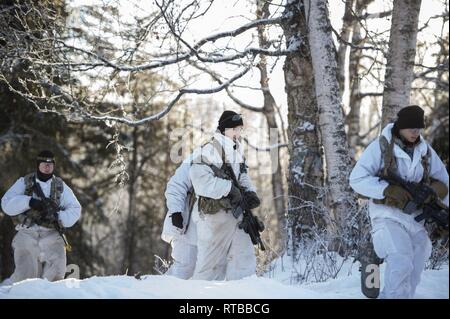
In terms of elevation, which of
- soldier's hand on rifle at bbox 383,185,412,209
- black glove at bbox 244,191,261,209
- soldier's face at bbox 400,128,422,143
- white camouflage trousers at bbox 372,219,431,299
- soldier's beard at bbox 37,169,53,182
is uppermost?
soldier's face at bbox 400,128,422,143

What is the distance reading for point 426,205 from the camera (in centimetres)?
486

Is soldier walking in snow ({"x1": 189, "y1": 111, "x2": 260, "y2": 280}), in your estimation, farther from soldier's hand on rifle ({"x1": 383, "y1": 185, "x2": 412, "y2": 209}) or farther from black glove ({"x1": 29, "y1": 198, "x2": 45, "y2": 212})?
black glove ({"x1": 29, "y1": 198, "x2": 45, "y2": 212})

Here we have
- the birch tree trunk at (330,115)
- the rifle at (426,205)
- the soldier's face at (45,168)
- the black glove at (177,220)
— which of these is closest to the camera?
the rifle at (426,205)

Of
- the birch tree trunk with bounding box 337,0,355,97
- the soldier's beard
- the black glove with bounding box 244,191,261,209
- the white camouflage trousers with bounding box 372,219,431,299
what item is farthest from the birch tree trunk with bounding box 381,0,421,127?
the soldier's beard

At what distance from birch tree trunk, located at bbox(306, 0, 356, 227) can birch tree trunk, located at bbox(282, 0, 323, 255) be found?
0.59m

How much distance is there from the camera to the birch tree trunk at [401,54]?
325 inches

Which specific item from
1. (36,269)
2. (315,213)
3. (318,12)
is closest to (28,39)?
(36,269)

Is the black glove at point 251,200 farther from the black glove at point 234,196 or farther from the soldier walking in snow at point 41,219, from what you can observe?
the soldier walking in snow at point 41,219

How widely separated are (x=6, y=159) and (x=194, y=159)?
393 inches

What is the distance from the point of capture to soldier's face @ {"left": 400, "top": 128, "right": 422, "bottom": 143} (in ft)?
16.5

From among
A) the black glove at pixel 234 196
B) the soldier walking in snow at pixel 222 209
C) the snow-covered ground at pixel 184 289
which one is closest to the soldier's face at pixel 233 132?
the soldier walking in snow at pixel 222 209

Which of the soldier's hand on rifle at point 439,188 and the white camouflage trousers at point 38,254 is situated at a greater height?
the soldier's hand on rifle at point 439,188

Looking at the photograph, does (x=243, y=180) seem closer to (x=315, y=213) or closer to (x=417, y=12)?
(x=315, y=213)

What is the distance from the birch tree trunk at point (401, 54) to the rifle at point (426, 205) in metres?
3.49
